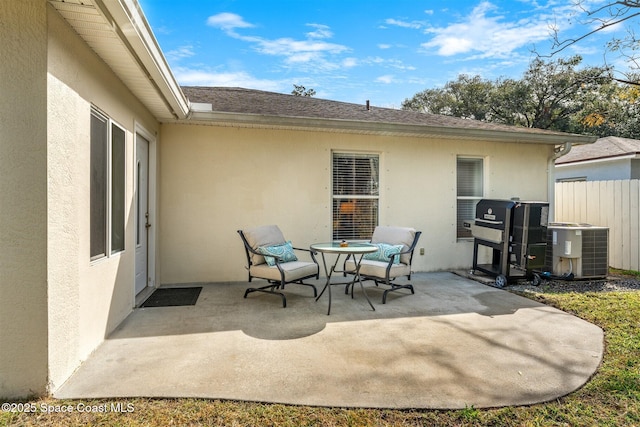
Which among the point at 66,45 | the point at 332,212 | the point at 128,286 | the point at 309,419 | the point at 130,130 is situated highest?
the point at 66,45

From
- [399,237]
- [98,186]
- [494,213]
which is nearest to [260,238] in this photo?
[399,237]

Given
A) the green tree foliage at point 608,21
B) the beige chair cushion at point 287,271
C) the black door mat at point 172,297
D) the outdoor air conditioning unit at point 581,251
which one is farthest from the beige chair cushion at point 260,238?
the green tree foliage at point 608,21

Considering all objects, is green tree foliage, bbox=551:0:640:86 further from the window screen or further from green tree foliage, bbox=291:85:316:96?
green tree foliage, bbox=291:85:316:96

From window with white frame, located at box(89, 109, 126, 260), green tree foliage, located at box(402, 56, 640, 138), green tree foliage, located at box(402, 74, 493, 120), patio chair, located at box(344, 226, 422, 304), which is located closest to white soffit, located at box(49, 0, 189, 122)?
window with white frame, located at box(89, 109, 126, 260)

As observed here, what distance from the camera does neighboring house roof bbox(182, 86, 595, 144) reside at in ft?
16.9

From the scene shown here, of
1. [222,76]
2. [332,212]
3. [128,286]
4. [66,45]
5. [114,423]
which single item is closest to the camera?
[114,423]

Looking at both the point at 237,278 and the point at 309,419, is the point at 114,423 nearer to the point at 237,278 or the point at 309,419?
the point at 309,419

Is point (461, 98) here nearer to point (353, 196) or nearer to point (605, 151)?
point (605, 151)

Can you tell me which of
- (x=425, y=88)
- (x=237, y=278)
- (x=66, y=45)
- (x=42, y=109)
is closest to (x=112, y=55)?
(x=66, y=45)

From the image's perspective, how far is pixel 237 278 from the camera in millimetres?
5719

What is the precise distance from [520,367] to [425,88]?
23.2 meters

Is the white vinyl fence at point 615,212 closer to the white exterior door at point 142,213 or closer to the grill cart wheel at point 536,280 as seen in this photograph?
the grill cart wheel at point 536,280

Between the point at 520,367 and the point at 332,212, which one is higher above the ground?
the point at 332,212

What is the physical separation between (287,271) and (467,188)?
427cm
